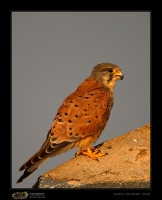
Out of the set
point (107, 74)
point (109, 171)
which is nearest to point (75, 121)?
point (109, 171)

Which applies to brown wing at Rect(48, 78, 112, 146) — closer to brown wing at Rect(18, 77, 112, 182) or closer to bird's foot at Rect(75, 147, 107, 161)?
brown wing at Rect(18, 77, 112, 182)

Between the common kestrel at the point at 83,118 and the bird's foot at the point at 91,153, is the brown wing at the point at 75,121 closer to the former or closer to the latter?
the common kestrel at the point at 83,118

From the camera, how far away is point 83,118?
6.05 m

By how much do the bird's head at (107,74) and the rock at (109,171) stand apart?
1.03 meters

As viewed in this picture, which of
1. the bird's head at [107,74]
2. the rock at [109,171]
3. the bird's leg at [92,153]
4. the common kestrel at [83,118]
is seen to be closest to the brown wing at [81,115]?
the common kestrel at [83,118]

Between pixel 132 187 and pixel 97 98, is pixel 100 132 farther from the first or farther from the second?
pixel 132 187

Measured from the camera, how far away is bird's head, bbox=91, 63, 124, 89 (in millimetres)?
6457

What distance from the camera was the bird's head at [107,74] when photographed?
646 centimetres

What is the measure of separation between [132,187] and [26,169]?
4.79 feet

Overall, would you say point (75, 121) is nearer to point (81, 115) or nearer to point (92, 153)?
point (81, 115)

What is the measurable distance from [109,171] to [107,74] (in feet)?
5.04

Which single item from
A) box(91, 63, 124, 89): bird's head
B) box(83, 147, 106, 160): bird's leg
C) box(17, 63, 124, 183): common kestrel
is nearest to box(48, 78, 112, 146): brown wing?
box(17, 63, 124, 183): common kestrel
